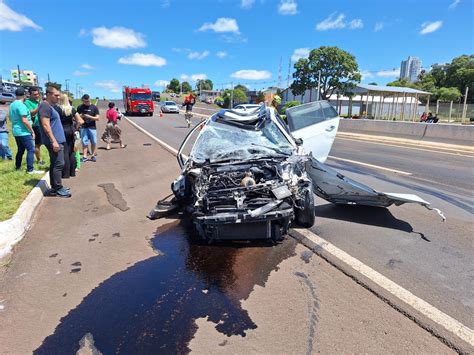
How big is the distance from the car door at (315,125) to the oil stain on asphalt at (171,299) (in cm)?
328

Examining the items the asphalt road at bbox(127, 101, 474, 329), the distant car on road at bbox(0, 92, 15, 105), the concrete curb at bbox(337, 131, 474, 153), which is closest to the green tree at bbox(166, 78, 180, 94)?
the distant car on road at bbox(0, 92, 15, 105)

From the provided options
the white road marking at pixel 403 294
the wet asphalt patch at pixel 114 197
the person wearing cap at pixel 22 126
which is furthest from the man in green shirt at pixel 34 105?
the white road marking at pixel 403 294

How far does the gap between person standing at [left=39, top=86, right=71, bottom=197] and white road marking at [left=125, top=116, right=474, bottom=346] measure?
4627 mm

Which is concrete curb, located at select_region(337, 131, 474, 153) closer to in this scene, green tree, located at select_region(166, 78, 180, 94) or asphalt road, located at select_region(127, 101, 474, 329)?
asphalt road, located at select_region(127, 101, 474, 329)

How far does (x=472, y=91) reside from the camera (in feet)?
192

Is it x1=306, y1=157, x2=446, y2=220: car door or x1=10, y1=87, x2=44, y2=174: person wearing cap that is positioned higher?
x1=10, y1=87, x2=44, y2=174: person wearing cap

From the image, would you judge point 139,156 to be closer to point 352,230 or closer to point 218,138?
point 218,138

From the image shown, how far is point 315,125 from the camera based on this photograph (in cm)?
740

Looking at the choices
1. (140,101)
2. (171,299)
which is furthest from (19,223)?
(140,101)

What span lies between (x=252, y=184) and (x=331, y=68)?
51582mm

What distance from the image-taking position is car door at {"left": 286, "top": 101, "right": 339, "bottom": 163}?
288 inches

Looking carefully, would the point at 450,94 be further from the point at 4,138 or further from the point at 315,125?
the point at 4,138

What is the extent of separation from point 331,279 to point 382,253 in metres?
0.97

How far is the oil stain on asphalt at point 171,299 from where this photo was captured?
270cm
